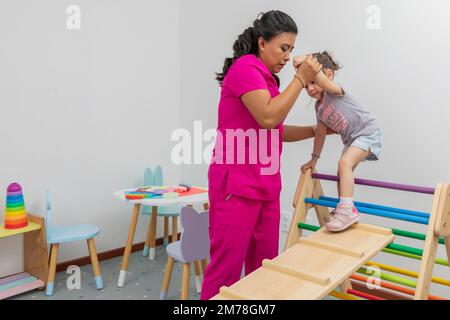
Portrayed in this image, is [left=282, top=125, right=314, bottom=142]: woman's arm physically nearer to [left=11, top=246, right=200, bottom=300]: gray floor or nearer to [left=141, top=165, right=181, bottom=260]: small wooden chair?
[left=11, top=246, right=200, bottom=300]: gray floor

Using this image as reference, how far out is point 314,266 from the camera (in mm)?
1247

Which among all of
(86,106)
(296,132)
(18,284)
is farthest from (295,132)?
(18,284)

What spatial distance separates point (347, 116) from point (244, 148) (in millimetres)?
554

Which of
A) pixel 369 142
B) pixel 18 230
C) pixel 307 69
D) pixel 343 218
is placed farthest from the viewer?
pixel 18 230

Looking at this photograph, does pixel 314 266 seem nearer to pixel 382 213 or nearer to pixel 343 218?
pixel 343 218

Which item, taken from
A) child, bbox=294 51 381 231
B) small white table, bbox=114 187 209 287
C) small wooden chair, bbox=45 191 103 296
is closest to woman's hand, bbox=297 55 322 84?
child, bbox=294 51 381 231

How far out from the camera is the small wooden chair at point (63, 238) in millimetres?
2299

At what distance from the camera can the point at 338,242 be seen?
4.61 feet

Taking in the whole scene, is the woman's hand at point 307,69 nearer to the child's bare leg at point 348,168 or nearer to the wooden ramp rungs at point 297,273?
the child's bare leg at point 348,168

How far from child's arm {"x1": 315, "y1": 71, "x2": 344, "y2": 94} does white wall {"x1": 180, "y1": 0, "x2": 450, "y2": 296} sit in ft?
2.10

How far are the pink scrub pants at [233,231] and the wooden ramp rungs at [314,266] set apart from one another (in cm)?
12

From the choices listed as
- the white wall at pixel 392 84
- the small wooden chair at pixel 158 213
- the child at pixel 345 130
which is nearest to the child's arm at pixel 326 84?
the child at pixel 345 130

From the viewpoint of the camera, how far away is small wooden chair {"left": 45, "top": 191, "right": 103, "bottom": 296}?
2.30 meters
